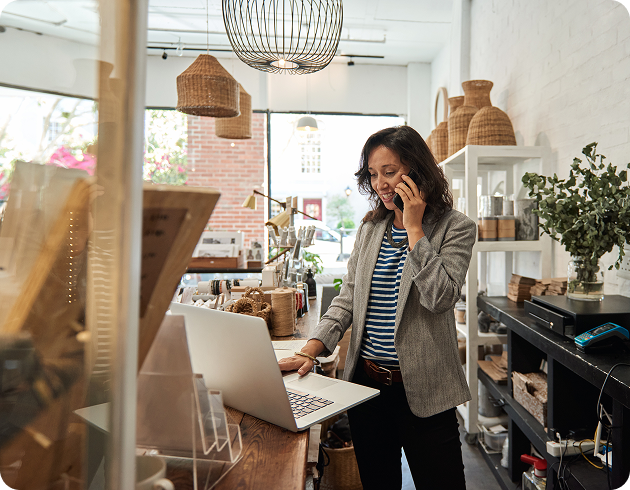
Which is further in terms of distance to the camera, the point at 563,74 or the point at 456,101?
the point at 456,101

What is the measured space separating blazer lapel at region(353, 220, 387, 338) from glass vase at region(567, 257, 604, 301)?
2.63ft

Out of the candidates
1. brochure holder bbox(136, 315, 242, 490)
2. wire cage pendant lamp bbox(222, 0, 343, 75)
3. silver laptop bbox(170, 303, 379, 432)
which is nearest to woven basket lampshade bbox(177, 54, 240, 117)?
wire cage pendant lamp bbox(222, 0, 343, 75)

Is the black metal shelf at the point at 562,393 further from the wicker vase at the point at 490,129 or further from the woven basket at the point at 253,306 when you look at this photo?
the woven basket at the point at 253,306

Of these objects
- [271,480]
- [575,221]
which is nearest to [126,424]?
[271,480]

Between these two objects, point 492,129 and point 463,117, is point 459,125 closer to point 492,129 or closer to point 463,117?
point 463,117

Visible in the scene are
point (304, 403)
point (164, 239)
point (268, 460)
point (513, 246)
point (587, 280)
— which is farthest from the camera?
point (513, 246)

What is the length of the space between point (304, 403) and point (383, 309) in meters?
0.50

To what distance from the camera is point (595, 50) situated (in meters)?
2.08

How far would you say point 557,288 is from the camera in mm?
2133

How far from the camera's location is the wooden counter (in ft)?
2.31

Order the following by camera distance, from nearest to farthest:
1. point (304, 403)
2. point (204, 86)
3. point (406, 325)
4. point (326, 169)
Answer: point (304, 403) → point (406, 325) → point (204, 86) → point (326, 169)

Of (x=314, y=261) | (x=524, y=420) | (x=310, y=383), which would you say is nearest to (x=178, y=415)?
(x=310, y=383)

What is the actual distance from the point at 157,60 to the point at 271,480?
19.1ft

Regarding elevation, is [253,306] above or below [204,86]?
below
